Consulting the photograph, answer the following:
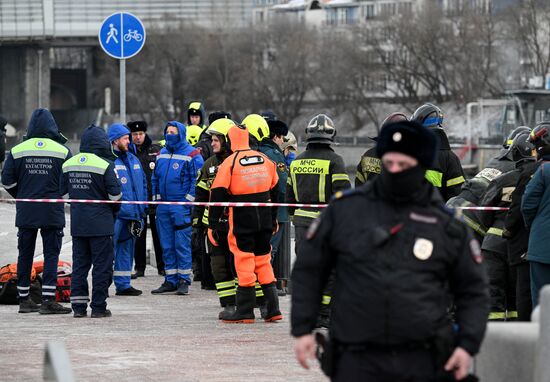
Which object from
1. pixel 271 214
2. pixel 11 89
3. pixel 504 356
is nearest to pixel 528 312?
pixel 271 214

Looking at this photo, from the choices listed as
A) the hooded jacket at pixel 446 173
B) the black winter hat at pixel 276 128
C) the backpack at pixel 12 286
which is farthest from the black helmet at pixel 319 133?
the backpack at pixel 12 286

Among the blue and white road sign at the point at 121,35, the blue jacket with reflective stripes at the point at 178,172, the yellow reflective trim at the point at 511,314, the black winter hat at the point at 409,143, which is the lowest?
the yellow reflective trim at the point at 511,314

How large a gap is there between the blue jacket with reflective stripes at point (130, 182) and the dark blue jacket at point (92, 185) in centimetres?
237

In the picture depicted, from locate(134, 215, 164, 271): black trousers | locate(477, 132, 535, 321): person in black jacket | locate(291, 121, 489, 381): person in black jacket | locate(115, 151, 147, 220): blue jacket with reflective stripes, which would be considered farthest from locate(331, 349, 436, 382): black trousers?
locate(134, 215, 164, 271): black trousers

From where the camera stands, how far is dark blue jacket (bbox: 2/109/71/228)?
540 inches

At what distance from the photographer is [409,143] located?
649 centimetres

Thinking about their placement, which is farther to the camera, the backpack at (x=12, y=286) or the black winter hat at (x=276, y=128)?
the black winter hat at (x=276, y=128)

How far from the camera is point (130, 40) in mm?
19594

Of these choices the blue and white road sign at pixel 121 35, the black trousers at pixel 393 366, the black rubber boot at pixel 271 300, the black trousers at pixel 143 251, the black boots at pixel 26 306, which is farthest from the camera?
the blue and white road sign at pixel 121 35

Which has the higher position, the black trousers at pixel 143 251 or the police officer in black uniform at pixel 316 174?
the police officer in black uniform at pixel 316 174

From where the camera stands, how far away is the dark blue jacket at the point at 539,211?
10367mm

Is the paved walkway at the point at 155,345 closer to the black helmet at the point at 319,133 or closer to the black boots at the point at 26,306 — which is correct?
the black boots at the point at 26,306

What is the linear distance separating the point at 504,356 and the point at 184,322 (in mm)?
6062

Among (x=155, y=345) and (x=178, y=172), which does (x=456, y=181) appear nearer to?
(x=155, y=345)
